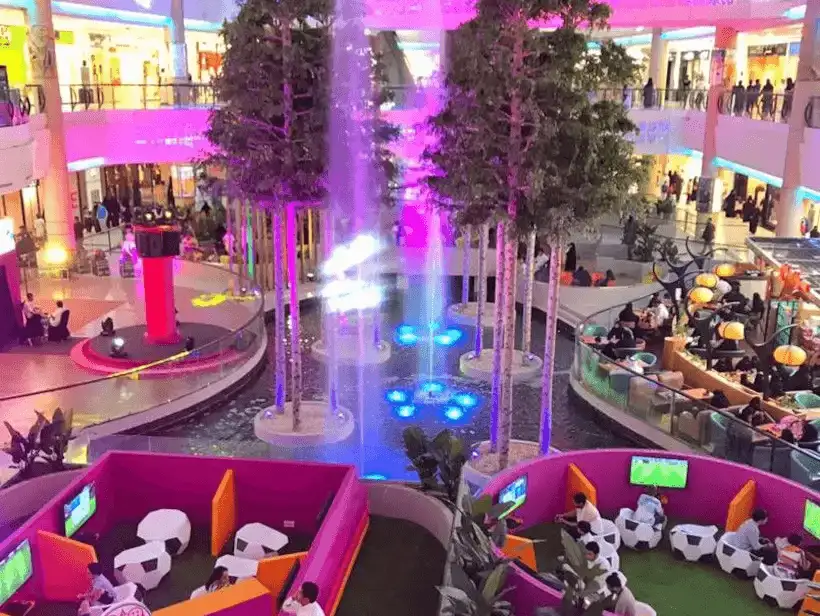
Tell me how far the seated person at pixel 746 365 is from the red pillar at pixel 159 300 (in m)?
10.8

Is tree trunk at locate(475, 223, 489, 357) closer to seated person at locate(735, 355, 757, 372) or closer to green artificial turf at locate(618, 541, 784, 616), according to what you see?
seated person at locate(735, 355, 757, 372)

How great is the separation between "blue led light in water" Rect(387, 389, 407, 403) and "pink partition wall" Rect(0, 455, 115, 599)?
6.10 m

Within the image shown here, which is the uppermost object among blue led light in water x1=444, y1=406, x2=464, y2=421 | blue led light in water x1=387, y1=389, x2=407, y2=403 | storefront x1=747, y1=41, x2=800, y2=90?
storefront x1=747, y1=41, x2=800, y2=90

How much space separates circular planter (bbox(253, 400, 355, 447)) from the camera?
1380 cm

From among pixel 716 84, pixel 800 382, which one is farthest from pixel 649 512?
Answer: pixel 716 84

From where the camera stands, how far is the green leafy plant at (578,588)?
6934mm

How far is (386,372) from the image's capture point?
56.2ft

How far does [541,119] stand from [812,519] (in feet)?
18.4

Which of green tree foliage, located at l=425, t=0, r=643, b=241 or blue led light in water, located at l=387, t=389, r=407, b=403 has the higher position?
green tree foliage, located at l=425, t=0, r=643, b=241

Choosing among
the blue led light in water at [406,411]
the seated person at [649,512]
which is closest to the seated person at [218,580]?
the seated person at [649,512]

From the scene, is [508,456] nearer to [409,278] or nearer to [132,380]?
[132,380]

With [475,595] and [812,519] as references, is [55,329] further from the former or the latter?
[812,519]

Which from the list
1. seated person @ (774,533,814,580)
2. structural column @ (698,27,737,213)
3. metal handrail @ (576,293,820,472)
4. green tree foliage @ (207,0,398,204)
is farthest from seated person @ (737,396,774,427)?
structural column @ (698,27,737,213)

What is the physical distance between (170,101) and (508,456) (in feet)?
62.2
